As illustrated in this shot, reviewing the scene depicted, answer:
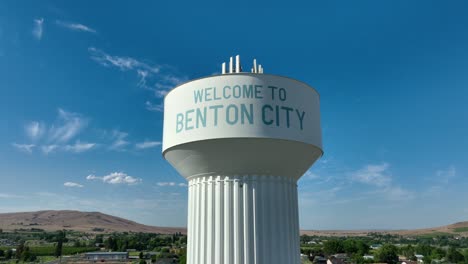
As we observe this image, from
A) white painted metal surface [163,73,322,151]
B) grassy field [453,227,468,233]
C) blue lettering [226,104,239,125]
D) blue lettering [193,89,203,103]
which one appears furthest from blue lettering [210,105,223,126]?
grassy field [453,227,468,233]

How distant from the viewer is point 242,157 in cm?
680

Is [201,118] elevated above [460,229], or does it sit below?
above

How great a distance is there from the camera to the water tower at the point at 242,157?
6.62 m

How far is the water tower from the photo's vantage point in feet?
21.7

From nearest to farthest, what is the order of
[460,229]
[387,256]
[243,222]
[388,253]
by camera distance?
[243,222] → [387,256] → [388,253] → [460,229]

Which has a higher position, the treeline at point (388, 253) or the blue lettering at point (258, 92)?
the blue lettering at point (258, 92)

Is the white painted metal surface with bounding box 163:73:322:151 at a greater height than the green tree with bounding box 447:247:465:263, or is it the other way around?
the white painted metal surface with bounding box 163:73:322:151

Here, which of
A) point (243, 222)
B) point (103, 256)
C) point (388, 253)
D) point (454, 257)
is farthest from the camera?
point (103, 256)

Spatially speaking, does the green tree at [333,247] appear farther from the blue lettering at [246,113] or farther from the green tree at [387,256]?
the blue lettering at [246,113]

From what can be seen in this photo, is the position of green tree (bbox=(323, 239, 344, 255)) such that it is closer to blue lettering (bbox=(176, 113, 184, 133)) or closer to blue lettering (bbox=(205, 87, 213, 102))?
blue lettering (bbox=(176, 113, 184, 133))

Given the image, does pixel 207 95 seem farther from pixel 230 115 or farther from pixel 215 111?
pixel 230 115

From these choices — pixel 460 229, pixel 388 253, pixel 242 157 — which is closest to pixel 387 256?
pixel 388 253

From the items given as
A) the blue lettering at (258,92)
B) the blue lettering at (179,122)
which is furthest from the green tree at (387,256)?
the blue lettering at (179,122)

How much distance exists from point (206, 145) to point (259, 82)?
152 cm
